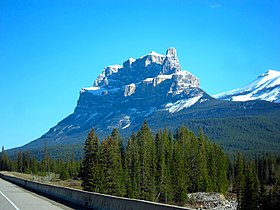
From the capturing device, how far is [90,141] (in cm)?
8844

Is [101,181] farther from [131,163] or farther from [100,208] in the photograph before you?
[100,208]

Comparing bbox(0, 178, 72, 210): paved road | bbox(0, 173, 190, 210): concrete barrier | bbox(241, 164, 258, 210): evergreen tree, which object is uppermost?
bbox(0, 173, 190, 210): concrete barrier

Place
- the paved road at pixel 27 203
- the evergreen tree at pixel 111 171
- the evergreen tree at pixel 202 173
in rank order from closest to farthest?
the paved road at pixel 27 203 < the evergreen tree at pixel 111 171 < the evergreen tree at pixel 202 173

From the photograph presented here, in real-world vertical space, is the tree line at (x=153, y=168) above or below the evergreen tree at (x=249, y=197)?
above

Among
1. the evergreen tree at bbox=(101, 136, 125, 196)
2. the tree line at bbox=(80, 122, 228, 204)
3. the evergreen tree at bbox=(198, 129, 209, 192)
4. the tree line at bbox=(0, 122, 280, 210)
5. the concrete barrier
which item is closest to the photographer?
the concrete barrier

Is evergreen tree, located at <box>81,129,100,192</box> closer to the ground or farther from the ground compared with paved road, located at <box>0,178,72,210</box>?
farther from the ground

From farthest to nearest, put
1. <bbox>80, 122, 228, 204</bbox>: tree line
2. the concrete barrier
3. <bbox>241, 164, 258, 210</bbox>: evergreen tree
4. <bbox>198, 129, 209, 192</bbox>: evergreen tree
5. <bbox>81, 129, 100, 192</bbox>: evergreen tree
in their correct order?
<bbox>198, 129, 209, 192</bbox>: evergreen tree < <bbox>80, 122, 228, 204</bbox>: tree line < <bbox>81, 129, 100, 192</bbox>: evergreen tree < <bbox>241, 164, 258, 210</bbox>: evergreen tree < the concrete barrier

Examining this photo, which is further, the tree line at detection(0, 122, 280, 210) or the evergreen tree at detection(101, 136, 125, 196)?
the evergreen tree at detection(101, 136, 125, 196)

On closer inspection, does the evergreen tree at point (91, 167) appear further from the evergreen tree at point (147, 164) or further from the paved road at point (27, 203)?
the paved road at point (27, 203)

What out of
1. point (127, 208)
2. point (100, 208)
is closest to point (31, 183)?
point (100, 208)

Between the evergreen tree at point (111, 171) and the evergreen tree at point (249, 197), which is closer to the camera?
the evergreen tree at point (249, 197)

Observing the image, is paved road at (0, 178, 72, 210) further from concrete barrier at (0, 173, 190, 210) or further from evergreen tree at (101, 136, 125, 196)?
evergreen tree at (101, 136, 125, 196)

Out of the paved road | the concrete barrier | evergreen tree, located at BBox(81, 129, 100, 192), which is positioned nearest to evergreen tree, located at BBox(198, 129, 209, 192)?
evergreen tree, located at BBox(81, 129, 100, 192)

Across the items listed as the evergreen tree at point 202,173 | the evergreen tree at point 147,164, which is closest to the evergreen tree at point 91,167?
the evergreen tree at point 147,164
